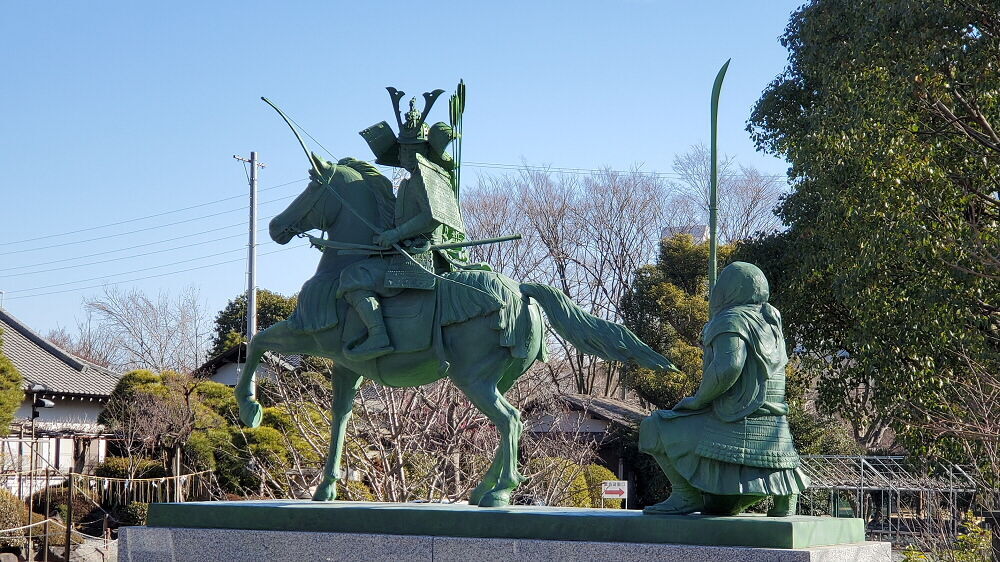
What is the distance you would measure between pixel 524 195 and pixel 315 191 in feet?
79.3

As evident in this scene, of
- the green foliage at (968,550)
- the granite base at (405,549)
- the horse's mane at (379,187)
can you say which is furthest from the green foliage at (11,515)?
the green foliage at (968,550)

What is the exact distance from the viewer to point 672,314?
78.7 ft

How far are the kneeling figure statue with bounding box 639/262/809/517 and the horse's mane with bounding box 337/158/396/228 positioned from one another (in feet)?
7.18

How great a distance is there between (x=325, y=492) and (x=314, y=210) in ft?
5.62

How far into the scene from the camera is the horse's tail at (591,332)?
5.84 m

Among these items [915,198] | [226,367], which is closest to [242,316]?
[226,367]

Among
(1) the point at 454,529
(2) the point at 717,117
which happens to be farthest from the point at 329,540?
(2) the point at 717,117

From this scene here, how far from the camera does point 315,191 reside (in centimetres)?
656

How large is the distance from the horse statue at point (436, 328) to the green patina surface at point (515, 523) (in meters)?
0.41

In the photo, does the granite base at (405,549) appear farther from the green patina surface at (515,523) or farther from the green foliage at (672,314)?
the green foliage at (672,314)

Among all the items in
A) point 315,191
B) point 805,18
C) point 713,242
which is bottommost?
point 713,242

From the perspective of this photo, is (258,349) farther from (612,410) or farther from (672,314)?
(672,314)

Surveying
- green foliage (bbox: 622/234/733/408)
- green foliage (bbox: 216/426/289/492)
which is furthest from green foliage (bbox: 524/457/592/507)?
green foliage (bbox: 622/234/733/408)

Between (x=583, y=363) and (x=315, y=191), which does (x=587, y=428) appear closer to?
(x=583, y=363)
